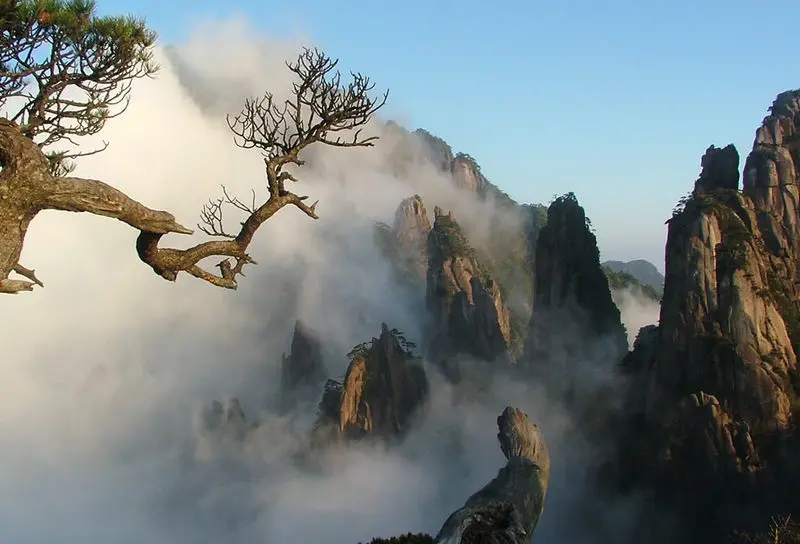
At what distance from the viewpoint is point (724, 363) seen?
48594mm

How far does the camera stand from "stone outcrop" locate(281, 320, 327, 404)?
10838 centimetres

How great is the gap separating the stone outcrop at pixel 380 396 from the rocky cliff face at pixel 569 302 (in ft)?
50.0

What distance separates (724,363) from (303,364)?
7266 cm

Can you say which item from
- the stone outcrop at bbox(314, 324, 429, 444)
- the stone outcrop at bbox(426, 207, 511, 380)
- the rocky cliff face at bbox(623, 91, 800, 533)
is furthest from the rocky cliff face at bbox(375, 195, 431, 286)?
the rocky cliff face at bbox(623, 91, 800, 533)

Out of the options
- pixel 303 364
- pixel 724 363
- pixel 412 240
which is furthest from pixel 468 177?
pixel 724 363

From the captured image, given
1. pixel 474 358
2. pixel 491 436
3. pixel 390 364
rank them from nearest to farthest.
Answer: pixel 491 436 → pixel 390 364 → pixel 474 358

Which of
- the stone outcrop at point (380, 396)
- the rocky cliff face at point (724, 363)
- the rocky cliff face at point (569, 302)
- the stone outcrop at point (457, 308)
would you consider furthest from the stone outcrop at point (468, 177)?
the rocky cliff face at point (724, 363)

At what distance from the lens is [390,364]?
266 feet

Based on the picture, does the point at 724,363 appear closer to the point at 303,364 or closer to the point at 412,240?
the point at 303,364

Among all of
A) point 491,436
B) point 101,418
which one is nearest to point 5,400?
point 101,418

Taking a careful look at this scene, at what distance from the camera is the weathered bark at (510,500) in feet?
37.5

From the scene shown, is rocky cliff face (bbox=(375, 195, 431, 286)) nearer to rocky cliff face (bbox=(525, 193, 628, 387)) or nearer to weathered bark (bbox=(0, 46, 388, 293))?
rocky cliff face (bbox=(525, 193, 628, 387))

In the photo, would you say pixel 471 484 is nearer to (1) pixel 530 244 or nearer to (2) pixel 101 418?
(1) pixel 530 244

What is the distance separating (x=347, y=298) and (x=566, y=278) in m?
91.4
